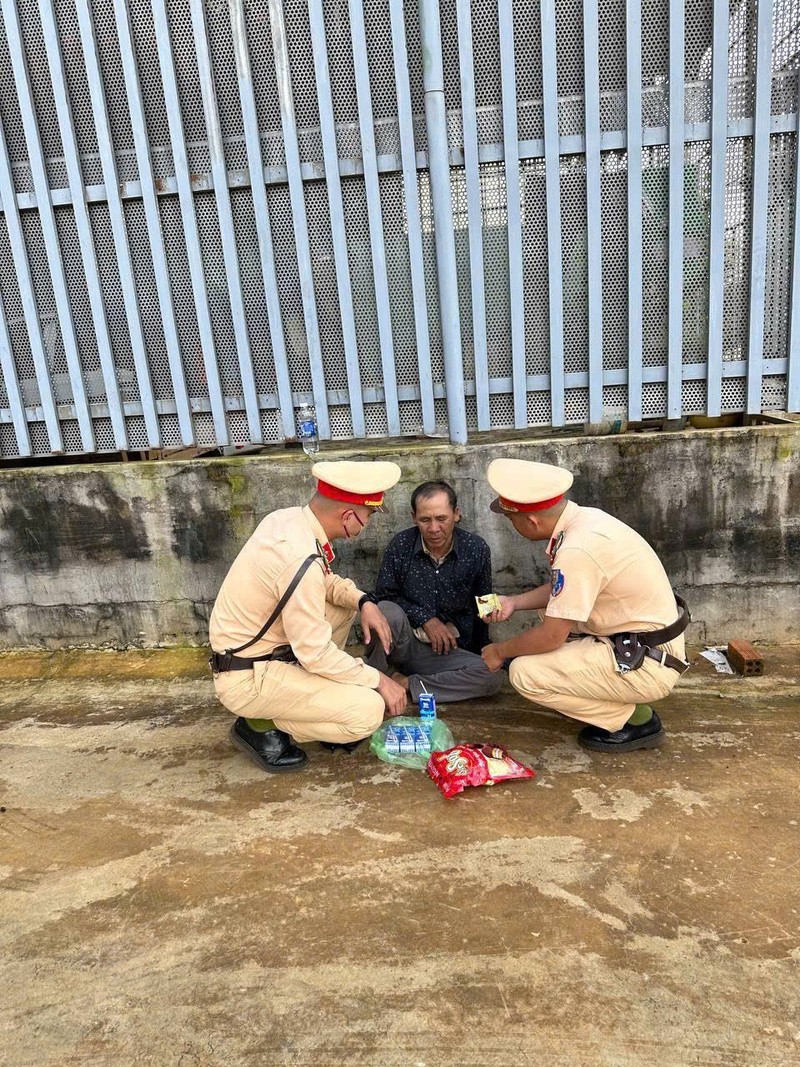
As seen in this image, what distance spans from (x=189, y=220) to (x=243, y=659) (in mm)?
2464

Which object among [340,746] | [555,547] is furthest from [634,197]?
[340,746]

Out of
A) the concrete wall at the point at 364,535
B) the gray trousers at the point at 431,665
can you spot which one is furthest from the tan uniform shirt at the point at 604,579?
the concrete wall at the point at 364,535

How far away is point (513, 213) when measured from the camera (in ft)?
12.3

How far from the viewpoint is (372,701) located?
3174 millimetres

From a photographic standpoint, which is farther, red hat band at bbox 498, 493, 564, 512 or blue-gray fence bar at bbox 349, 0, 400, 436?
blue-gray fence bar at bbox 349, 0, 400, 436

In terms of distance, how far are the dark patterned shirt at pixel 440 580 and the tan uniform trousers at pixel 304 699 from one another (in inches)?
33.1

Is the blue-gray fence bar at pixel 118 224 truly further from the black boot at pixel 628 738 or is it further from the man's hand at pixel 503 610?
the black boot at pixel 628 738

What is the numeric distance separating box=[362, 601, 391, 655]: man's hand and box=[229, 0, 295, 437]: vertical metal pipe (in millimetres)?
1249

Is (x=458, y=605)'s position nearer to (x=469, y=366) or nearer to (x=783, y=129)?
(x=469, y=366)

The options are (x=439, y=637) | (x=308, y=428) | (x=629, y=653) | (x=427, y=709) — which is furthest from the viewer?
(x=308, y=428)

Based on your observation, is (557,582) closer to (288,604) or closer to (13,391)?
(288,604)

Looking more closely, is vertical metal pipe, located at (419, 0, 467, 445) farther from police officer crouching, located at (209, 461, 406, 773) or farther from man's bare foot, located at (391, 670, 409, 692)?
man's bare foot, located at (391, 670, 409, 692)

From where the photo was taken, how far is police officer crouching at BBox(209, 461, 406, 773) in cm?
299

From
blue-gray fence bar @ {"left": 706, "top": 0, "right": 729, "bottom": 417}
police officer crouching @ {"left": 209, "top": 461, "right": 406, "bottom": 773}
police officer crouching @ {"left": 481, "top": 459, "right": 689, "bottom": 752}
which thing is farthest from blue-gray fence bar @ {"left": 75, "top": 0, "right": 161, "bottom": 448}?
blue-gray fence bar @ {"left": 706, "top": 0, "right": 729, "bottom": 417}
